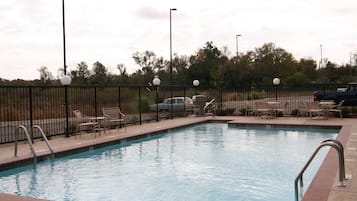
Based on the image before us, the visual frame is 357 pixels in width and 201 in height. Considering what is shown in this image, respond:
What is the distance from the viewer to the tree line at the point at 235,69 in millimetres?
40688

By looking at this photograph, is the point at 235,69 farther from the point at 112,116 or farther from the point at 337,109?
the point at 112,116

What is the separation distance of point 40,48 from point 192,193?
19903 mm

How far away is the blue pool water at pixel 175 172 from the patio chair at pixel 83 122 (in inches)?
51.4

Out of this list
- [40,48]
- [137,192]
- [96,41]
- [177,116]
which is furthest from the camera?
[96,41]

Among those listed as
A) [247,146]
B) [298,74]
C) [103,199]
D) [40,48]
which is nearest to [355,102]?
[247,146]

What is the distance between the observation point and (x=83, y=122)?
Answer: 12203mm

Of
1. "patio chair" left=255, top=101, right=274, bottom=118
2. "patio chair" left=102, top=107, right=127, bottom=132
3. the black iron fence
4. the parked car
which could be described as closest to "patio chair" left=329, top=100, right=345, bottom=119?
the black iron fence

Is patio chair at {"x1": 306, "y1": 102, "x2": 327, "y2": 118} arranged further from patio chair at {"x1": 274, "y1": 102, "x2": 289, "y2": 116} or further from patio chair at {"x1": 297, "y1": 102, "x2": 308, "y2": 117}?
patio chair at {"x1": 274, "y1": 102, "x2": 289, "y2": 116}

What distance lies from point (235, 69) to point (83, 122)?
1378 inches

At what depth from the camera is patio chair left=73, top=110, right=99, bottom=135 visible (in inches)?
449

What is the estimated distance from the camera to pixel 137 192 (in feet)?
21.0

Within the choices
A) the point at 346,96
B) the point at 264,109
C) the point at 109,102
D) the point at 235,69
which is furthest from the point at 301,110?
the point at 235,69

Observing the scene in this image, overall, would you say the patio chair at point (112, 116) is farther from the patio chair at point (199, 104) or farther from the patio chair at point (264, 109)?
the patio chair at point (264, 109)

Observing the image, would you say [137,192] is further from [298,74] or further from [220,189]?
[298,74]
